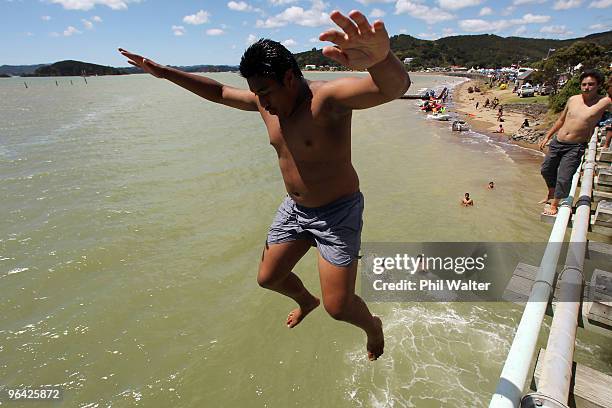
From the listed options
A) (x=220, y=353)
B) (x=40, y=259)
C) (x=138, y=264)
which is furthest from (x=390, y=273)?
(x=40, y=259)

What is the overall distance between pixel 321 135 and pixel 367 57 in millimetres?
804

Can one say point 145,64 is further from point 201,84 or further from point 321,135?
point 321,135

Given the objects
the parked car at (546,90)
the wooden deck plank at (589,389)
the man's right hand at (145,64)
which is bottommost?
the wooden deck plank at (589,389)

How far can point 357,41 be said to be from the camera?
1.63 m

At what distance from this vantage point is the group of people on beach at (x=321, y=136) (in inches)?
69.6

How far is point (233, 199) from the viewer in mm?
13375

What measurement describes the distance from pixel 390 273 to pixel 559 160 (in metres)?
4.39

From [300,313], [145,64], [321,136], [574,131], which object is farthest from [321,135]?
[574,131]

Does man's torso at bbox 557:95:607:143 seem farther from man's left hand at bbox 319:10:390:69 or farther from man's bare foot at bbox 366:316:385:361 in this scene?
man's left hand at bbox 319:10:390:69

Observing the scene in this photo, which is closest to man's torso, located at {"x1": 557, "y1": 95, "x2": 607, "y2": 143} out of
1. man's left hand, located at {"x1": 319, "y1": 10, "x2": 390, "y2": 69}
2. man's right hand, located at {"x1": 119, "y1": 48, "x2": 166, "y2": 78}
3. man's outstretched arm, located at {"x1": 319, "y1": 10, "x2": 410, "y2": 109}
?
man's outstretched arm, located at {"x1": 319, "y1": 10, "x2": 410, "y2": 109}

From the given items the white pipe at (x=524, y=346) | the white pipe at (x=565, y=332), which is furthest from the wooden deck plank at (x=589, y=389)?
the white pipe at (x=524, y=346)

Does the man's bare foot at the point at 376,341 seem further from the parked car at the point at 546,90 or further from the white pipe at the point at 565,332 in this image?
the parked car at the point at 546,90

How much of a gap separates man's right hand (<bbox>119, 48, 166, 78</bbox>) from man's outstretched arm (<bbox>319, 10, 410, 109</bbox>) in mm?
2195

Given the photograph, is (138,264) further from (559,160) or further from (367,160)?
(367,160)
